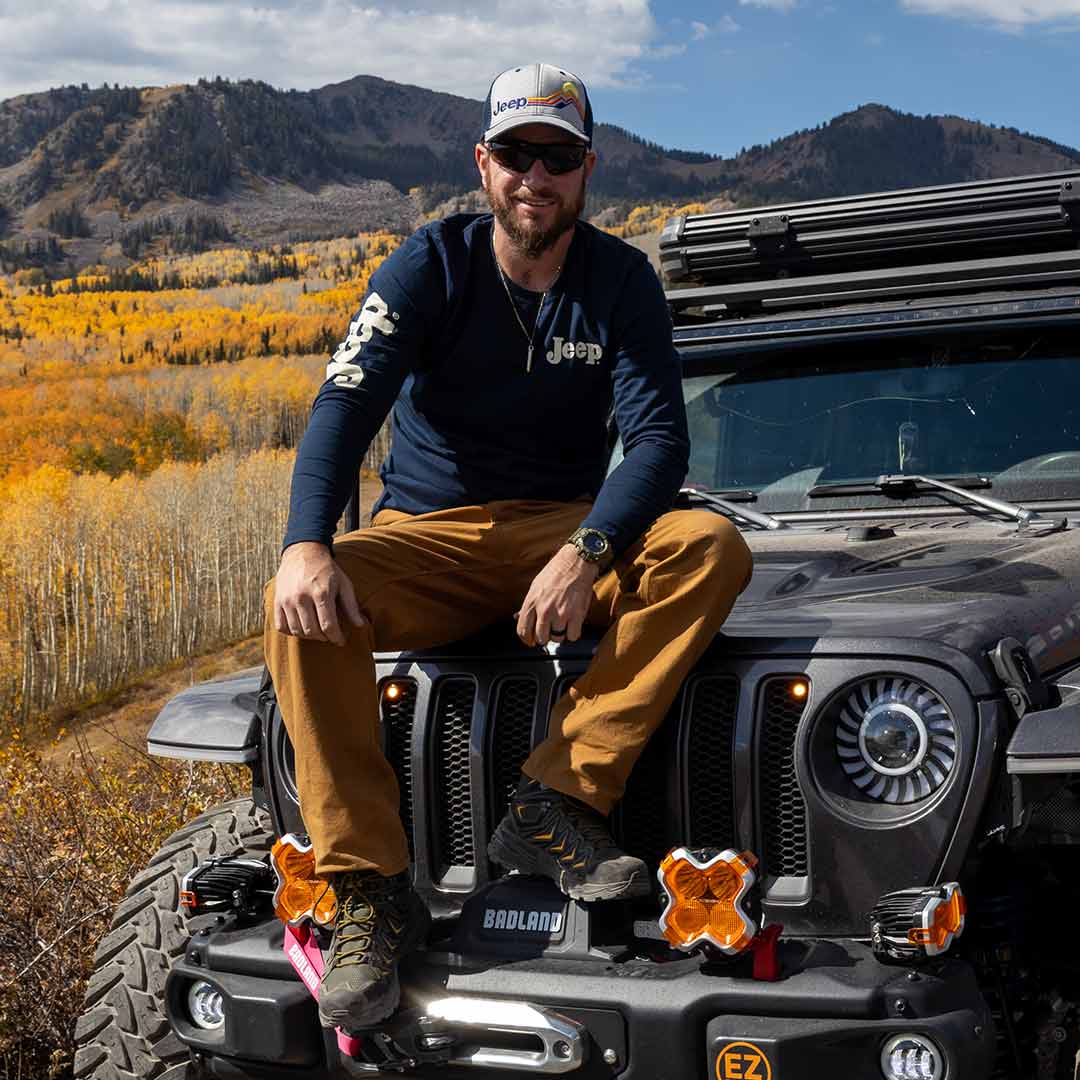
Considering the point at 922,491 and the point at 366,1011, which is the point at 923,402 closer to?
the point at 922,491

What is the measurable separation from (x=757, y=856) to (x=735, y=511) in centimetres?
165

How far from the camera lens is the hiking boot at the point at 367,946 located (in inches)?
122

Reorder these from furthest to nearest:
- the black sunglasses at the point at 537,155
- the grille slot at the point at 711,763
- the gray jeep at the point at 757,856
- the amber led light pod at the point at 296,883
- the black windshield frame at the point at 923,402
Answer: the black windshield frame at the point at 923,402 → the black sunglasses at the point at 537,155 → the amber led light pod at the point at 296,883 → the grille slot at the point at 711,763 → the gray jeep at the point at 757,856

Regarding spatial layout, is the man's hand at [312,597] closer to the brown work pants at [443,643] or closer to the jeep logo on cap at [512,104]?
the brown work pants at [443,643]

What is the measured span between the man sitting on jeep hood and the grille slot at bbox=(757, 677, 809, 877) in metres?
0.20

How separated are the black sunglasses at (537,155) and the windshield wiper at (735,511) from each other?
3.59 ft

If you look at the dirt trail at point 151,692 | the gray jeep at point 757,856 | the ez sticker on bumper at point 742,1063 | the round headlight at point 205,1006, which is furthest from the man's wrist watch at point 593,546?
the dirt trail at point 151,692

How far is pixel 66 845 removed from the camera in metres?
6.61

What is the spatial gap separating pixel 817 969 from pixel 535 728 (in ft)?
2.71

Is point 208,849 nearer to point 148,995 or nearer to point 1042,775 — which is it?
point 148,995

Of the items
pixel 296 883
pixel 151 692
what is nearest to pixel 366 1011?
pixel 296 883

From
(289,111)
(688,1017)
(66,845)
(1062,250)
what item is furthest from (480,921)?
(289,111)

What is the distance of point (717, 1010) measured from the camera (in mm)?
2891

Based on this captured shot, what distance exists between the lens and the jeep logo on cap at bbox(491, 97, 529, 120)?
3.72 meters
